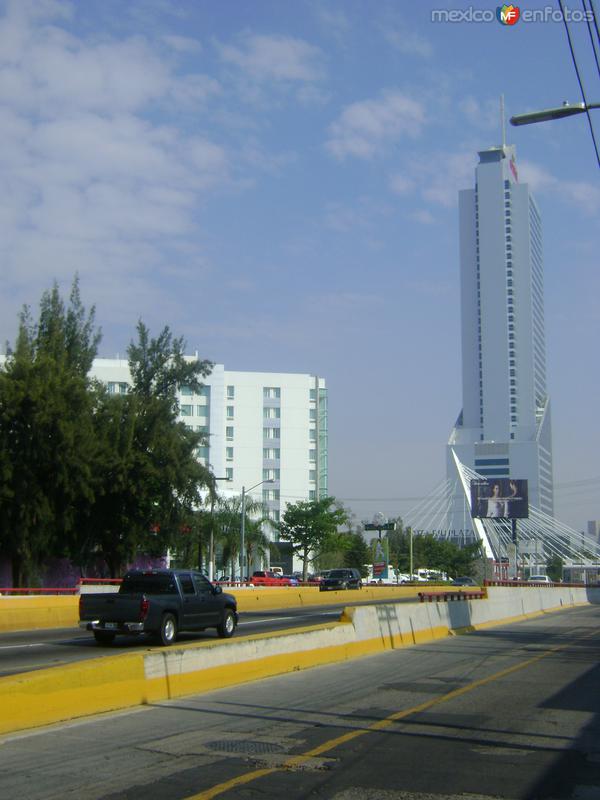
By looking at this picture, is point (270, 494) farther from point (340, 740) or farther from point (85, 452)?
point (340, 740)

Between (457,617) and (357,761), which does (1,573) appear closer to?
(457,617)

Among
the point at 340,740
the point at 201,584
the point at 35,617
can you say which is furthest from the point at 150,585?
the point at 340,740

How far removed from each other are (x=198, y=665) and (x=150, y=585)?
774cm

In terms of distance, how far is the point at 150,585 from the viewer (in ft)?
68.9

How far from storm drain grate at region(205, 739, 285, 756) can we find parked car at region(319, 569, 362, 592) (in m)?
46.0

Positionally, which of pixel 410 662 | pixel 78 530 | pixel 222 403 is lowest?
pixel 410 662

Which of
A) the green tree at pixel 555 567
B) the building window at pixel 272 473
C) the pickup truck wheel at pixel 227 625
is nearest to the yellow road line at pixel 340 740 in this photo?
the pickup truck wheel at pixel 227 625

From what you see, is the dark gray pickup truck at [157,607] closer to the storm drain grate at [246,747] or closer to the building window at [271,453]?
the storm drain grate at [246,747]

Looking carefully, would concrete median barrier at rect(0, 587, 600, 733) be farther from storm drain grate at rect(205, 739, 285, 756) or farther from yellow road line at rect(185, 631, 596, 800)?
yellow road line at rect(185, 631, 596, 800)

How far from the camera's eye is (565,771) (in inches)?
347

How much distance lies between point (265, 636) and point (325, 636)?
2.42 m

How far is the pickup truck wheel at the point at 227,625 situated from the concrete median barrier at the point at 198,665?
147 inches

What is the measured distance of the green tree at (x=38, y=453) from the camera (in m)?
45.4

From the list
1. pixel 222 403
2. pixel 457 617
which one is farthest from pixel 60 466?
pixel 222 403
